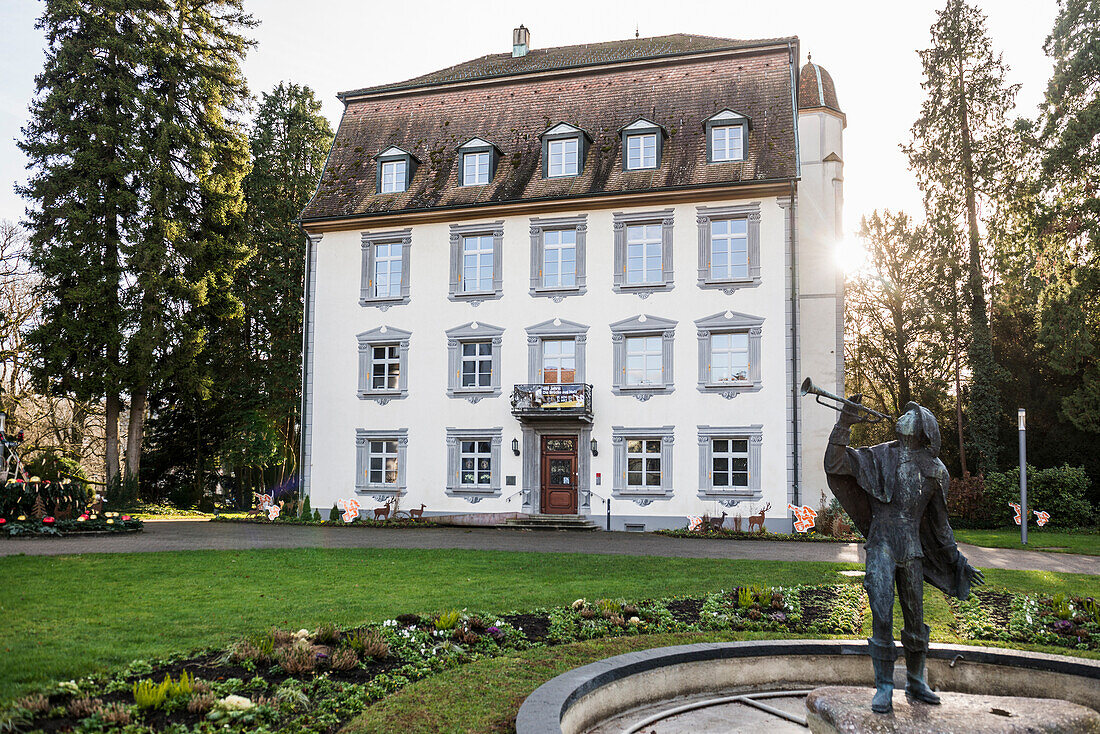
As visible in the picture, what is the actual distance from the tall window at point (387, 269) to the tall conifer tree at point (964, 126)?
22.5 meters

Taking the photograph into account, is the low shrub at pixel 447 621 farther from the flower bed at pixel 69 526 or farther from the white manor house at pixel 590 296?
the white manor house at pixel 590 296

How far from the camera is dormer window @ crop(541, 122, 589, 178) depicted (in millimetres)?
27469

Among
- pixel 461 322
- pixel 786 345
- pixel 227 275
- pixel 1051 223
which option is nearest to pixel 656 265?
pixel 786 345

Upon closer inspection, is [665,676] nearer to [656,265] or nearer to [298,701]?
[298,701]

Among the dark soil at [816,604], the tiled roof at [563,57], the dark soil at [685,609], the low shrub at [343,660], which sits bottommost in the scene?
the dark soil at [816,604]

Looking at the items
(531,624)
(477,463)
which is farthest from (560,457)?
(531,624)

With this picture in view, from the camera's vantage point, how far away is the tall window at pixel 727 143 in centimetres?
2598

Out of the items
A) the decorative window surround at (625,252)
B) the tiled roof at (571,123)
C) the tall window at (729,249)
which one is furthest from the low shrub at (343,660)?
the tiled roof at (571,123)

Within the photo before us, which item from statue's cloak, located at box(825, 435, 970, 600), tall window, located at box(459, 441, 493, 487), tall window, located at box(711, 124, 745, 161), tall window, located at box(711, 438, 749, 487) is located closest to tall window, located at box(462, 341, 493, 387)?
tall window, located at box(459, 441, 493, 487)

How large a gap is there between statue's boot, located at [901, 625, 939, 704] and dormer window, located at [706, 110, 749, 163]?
2195 cm

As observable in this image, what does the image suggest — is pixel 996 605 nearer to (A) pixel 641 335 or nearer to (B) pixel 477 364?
(A) pixel 641 335

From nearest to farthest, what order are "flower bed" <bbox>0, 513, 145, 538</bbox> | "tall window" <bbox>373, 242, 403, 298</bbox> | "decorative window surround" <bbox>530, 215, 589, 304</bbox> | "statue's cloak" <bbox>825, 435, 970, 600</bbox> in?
"statue's cloak" <bbox>825, 435, 970, 600</bbox> < "flower bed" <bbox>0, 513, 145, 538</bbox> < "decorative window surround" <bbox>530, 215, 589, 304</bbox> < "tall window" <bbox>373, 242, 403, 298</bbox>

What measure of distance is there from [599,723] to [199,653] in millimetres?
3462

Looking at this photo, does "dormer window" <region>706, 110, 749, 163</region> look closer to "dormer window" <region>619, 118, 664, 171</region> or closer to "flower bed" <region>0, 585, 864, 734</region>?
"dormer window" <region>619, 118, 664, 171</region>
